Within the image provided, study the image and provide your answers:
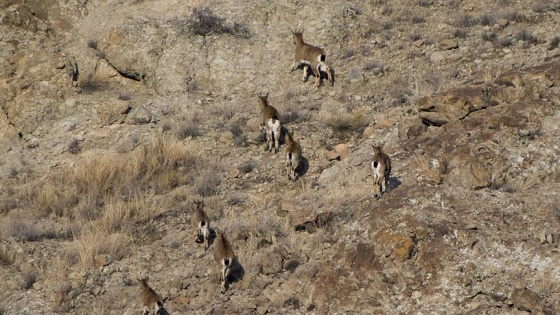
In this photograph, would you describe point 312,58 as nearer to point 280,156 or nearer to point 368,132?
point 368,132

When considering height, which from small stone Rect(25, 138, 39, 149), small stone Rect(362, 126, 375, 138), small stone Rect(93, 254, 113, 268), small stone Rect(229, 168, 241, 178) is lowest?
small stone Rect(93, 254, 113, 268)

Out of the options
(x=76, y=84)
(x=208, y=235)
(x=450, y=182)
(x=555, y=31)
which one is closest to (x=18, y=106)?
(x=76, y=84)

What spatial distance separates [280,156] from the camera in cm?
2008

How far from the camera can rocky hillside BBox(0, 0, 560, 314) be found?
14.6m

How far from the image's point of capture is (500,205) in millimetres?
15680

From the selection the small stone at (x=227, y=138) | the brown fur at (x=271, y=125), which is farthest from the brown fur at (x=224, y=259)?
the small stone at (x=227, y=138)

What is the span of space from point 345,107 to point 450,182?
19.3ft

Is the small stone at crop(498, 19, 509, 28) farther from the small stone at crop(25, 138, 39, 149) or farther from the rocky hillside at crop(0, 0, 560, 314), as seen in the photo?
the small stone at crop(25, 138, 39, 149)

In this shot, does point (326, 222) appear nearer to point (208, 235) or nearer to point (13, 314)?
point (208, 235)

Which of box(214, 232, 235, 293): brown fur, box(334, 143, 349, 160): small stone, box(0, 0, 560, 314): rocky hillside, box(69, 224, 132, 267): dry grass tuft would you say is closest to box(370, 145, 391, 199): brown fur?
box(0, 0, 560, 314): rocky hillside

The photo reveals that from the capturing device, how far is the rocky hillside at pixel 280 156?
14617mm

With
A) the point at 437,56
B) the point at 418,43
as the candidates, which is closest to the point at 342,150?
the point at 437,56

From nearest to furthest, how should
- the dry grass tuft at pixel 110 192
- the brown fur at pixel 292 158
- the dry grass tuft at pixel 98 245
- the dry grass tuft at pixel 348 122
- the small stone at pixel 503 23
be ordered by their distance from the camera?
1. the dry grass tuft at pixel 98 245
2. the dry grass tuft at pixel 110 192
3. the brown fur at pixel 292 158
4. the dry grass tuft at pixel 348 122
5. the small stone at pixel 503 23

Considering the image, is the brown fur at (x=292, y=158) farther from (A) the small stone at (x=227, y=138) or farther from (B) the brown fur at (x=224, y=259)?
(B) the brown fur at (x=224, y=259)
